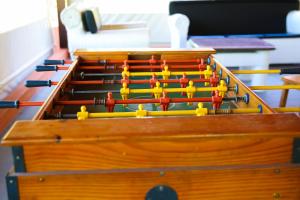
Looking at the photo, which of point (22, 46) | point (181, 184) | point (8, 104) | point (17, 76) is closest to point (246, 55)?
point (17, 76)

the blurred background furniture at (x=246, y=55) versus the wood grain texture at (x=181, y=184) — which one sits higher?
the blurred background furniture at (x=246, y=55)

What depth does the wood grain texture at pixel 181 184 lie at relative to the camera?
0.86 m

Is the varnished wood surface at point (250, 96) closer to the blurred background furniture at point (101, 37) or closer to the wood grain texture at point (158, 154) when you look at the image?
the wood grain texture at point (158, 154)

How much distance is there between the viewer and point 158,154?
2.81 feet

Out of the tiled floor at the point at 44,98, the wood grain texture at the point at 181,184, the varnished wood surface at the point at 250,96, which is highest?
the varnished wood surface at the point at 250,96

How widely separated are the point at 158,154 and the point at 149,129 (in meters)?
0.06

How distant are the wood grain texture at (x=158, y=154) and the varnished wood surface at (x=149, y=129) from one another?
0.02m

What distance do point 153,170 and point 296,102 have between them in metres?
2.97

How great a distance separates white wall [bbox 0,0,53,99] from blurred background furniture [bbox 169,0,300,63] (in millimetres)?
2101

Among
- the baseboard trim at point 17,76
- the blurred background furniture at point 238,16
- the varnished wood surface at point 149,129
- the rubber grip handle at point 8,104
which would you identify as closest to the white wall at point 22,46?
the baseboard trim at point 17,76

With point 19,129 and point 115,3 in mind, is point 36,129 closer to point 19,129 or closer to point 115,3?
point 19,129

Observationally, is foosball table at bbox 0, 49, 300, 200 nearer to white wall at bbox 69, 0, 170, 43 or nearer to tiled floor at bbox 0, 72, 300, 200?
tiled floor at bbox 0, 72, 300, 200

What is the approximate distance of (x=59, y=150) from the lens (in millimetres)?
832

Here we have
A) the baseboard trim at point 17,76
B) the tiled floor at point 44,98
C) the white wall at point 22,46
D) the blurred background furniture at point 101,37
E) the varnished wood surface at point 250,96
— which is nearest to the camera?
the varnished wood surface at point 250,96
